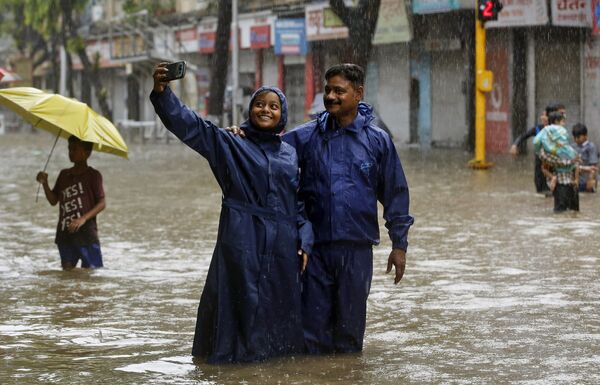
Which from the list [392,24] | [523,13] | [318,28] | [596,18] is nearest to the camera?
[596,18]

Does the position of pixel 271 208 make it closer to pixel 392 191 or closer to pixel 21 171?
pixel 392 191

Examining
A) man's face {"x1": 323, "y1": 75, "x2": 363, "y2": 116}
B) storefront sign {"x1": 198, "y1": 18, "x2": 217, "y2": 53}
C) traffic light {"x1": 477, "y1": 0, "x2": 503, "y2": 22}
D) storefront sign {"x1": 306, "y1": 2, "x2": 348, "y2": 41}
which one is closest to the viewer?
man's face {"x1": 323, "y1": 75, "x2": 363, "y2": 116}

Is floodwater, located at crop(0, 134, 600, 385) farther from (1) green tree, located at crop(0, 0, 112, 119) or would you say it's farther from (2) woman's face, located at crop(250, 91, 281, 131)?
(1) green tree, located at crop(0, 0, 112, 119)

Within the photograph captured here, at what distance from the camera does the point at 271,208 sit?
21.9 ft

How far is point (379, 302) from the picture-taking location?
359 inches

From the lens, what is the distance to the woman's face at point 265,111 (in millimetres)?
6641

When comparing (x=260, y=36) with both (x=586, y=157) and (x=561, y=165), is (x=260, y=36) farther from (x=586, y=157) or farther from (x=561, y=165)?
(x=561, y=165)

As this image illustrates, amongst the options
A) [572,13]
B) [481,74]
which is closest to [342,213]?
[481,74]

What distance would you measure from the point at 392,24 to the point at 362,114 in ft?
85.9

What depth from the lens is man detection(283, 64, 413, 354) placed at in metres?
6.80

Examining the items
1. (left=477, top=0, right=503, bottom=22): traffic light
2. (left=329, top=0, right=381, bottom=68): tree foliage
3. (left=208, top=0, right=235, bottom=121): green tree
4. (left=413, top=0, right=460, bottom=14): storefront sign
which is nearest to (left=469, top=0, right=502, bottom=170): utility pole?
(left=477, top=0, right=503, bottom=22): traffic light

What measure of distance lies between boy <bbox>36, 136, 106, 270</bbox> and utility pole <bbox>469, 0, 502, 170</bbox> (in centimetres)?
1282

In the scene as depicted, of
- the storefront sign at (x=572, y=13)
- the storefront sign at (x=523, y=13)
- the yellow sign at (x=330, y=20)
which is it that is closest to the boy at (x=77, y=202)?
the storefront sign at (x=572, y=13)

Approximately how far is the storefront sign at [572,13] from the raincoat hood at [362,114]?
2033 centimetres
